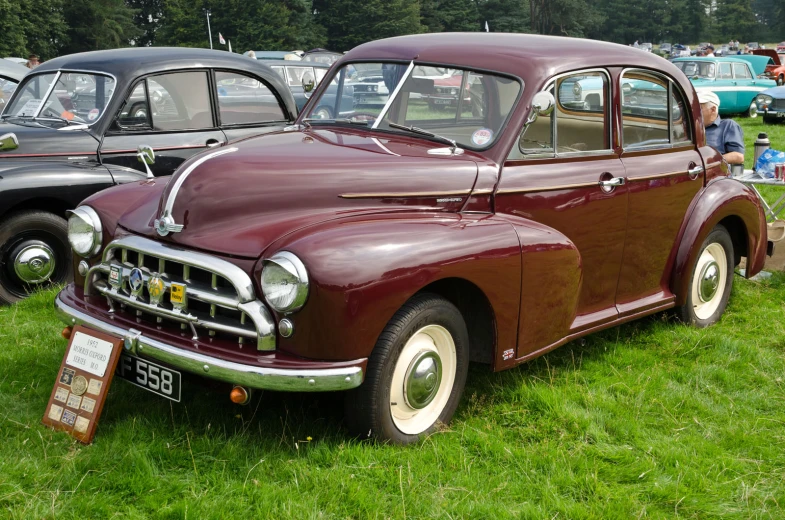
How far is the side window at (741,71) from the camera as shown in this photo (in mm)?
20203

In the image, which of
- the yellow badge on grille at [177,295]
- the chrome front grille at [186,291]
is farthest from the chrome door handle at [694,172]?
the yellow badge on grille at [177,295]

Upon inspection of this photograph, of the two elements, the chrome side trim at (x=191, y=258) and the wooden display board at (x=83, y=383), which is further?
the wooden display board at (x=83, y=383)

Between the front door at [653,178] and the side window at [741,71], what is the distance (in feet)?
54.6

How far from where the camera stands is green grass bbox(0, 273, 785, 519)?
3184mm

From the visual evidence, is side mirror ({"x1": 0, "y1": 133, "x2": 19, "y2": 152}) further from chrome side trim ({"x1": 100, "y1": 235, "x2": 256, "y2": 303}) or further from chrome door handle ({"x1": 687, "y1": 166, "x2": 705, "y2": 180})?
chrome door handle ({"x1": 687, "y1": 166, "x2": 705, "y2": 180})

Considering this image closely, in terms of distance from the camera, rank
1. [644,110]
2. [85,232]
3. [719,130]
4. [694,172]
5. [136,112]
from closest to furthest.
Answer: [85,232] < [644,110] < [694,172] < [136,112] < [719,130]

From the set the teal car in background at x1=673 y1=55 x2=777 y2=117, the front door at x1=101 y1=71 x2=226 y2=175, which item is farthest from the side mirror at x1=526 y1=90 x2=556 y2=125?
the teal car in background at x1=673 y1=55 x2=777 y2=117

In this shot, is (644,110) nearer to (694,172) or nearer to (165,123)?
Answer: (694,172)

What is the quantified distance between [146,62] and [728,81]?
17.0 meters

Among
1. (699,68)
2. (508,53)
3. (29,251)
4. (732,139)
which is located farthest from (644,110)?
(699,68)

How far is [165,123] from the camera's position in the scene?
21.6ft

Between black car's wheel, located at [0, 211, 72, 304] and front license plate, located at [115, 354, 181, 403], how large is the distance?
236 centimetres

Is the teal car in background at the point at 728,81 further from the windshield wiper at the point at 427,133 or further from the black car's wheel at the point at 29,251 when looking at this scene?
the black car's wheel at the point at 29,251

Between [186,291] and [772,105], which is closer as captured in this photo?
[186,291]
